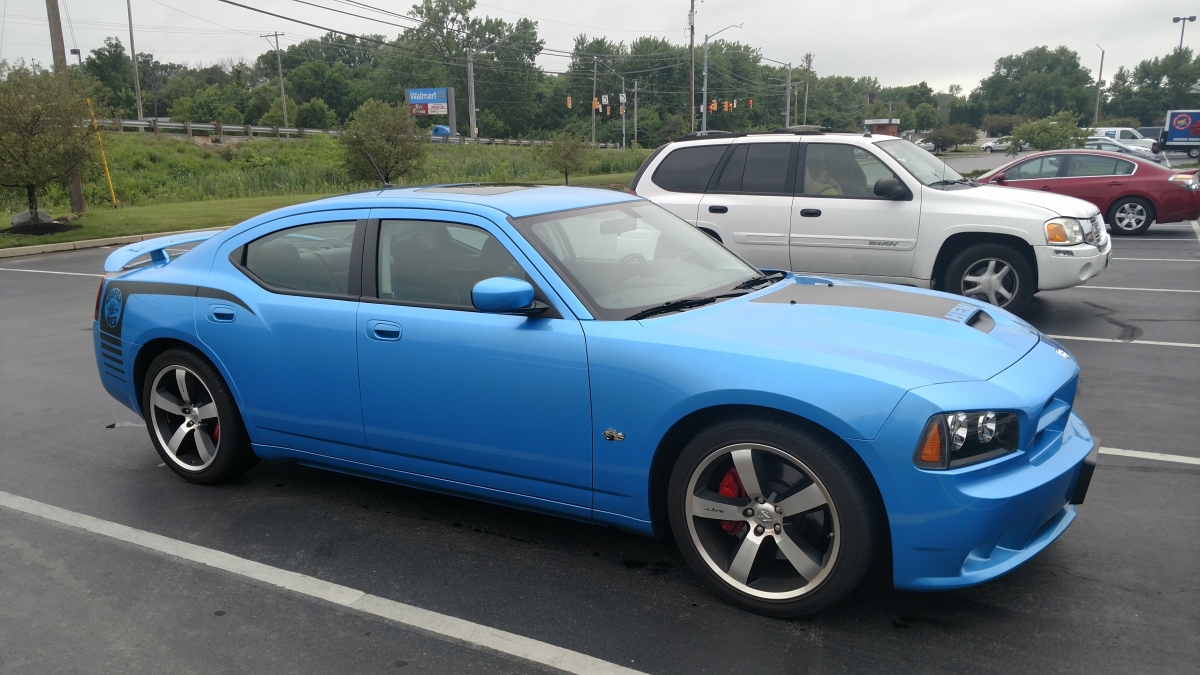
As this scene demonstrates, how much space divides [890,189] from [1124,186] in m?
10.4

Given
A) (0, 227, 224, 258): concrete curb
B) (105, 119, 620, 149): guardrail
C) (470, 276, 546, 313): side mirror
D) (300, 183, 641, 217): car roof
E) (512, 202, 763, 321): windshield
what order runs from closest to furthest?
1. (470, 276, 546, 313): side mirror
2. (512, 202, 763, 321): windshield
3. (300, 183, 641, 217): car roof
4. (0, 227, 224, 258): concrete curb
5. (105, 119, 620, 149): guardrail

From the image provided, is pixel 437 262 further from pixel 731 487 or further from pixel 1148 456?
pixel 1148 456

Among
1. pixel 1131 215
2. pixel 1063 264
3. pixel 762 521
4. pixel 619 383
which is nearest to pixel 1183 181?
pixel 1131 215

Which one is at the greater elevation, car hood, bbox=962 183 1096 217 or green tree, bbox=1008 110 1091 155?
green tree, bbox=1008 110 1091 155

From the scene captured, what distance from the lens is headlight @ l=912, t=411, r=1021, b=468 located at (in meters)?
2.95

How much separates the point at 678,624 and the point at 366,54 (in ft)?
447

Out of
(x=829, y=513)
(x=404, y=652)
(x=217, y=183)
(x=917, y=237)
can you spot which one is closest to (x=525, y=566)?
(x=404, y=652)

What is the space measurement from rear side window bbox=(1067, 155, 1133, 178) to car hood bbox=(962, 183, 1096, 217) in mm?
8497

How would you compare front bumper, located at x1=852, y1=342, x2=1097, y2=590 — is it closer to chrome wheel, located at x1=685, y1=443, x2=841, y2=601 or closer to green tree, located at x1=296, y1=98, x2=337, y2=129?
chrome wheel, located at x1=685, y1=443, x2=841, y2=601

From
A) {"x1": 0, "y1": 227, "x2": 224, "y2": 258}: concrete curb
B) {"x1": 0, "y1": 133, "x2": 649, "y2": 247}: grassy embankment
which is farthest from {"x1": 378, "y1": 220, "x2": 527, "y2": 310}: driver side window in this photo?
{"x1": 0, "y1": 227, "x2": 224, "y2": 258}: concrete curb

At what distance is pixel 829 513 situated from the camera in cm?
314

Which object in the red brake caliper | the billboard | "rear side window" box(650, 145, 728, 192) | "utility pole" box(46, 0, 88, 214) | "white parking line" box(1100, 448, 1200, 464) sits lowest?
"white parking line" box(1100, 448, 1200, 464)

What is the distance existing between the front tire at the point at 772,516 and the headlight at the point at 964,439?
0.25 m

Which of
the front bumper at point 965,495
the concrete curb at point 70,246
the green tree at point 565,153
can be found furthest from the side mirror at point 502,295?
the green tree at point 565,153
